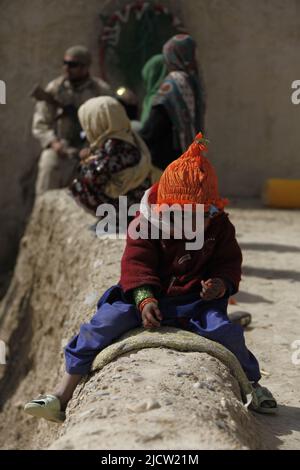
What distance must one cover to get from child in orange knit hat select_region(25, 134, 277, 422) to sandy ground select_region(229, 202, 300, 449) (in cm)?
30

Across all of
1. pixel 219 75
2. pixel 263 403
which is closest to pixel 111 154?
pixel 263 403

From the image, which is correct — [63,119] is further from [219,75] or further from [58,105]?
[219,75]

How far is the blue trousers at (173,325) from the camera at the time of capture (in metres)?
4.09

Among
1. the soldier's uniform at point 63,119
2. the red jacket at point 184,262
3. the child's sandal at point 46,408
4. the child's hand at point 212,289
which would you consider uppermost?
the soldier's uniform at point 63,119

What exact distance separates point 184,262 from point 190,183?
0.37 m

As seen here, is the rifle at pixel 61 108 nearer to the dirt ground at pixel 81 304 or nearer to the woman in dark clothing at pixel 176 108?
the dirt ground at pixel 81 304

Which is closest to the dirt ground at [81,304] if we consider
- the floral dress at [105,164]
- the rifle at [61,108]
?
the floral dress at [105,164]

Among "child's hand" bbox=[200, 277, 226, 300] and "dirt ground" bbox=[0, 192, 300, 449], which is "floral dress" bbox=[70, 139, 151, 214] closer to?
"dirt ground" bbox=[0, 192, 300, 449]

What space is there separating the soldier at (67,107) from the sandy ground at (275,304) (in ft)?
5.77

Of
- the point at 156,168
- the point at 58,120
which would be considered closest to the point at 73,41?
the point at 58,120

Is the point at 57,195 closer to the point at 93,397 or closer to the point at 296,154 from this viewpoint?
the point at 296,154

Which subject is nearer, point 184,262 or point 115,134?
point 184,262

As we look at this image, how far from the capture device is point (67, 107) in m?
8.80

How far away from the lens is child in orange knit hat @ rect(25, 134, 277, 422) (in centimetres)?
409
